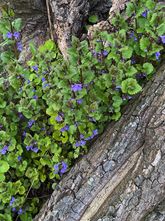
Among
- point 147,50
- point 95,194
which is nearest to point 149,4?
point 147,50

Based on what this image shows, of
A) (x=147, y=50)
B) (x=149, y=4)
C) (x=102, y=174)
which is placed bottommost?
(x=102, y=174)

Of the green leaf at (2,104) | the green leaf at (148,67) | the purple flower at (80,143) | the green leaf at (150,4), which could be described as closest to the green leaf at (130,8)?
the green leaf at (150,4)

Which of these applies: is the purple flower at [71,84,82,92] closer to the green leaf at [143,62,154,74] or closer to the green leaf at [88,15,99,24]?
the green leaf at [143,62,154,74]

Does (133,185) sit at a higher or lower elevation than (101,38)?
lower

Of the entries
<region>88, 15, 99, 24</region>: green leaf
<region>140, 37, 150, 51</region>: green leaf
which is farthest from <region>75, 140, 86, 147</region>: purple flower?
<region>88, 15, 99, 24</region>: green leaf

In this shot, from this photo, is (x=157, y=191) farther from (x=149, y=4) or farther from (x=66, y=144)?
(x=149, y=4)

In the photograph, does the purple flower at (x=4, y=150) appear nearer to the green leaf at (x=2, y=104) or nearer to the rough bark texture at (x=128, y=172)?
the green leaf at (x=2, y=104)
